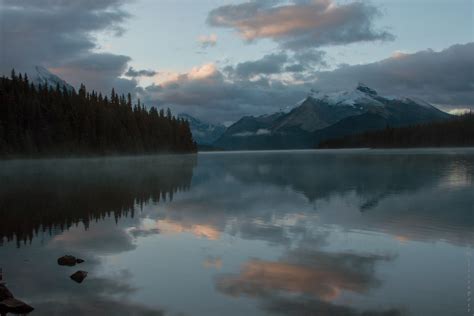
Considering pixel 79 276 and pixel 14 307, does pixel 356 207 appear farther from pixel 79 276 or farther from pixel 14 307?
pixel 14 307

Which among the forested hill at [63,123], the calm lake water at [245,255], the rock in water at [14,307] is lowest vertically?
the calm lake water at [245,255]

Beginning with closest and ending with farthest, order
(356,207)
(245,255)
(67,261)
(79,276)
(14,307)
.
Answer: (14,307) → (79,276) → (67,261) → (245,255) → (356,207)

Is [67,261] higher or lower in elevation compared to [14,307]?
lower

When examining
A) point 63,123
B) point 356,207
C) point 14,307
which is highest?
point 63,123

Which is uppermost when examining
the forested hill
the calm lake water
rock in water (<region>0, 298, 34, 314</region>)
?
the forested hill

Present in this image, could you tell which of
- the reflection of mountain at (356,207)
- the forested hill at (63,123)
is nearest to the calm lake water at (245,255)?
the reflection of mountain at (356,207)

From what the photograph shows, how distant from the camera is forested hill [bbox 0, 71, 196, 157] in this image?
12150 cm

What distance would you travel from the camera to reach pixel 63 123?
13362 cm

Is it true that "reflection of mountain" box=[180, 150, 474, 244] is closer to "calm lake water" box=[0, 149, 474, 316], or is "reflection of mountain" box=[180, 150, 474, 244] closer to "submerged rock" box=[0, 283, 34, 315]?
"calm lake water" box=[0, 149, 474, 316]

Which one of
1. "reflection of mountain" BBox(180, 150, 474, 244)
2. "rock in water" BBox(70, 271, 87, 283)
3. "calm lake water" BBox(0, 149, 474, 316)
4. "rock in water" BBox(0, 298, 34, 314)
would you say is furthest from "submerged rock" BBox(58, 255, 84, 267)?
"reflection of mountain" BBox(180, 150, 474, 244)

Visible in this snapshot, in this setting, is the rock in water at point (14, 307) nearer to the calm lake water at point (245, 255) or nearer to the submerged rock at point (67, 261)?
the calm lake water at point (245, 255)

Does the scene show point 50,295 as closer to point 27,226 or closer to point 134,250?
point 134,250

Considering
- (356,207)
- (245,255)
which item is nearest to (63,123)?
(356,207)

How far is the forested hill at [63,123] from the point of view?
12150 cm
